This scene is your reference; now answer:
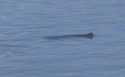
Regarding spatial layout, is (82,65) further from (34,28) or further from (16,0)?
(16,0)

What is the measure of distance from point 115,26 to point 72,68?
5487mm

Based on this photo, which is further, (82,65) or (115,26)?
(115,26)

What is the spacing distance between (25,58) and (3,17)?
6476 millimetres

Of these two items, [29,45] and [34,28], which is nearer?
[29,45]

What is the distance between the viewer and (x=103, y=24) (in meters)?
22.9

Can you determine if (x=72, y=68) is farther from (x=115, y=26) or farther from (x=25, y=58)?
(x=115, y=26)

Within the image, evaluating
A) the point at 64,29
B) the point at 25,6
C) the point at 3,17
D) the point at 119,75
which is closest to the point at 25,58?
the point at 119,75

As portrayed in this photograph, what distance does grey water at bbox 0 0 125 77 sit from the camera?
56.9ft

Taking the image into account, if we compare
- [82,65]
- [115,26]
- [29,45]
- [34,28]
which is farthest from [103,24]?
[82,65]

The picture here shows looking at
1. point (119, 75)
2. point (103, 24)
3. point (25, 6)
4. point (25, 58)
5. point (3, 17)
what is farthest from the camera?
point (25, 6)

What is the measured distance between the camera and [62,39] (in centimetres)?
2058

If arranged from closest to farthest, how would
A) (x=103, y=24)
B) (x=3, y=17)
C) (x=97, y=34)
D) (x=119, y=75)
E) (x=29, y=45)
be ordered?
(x=119, y=75) → (x=29, y=45) → (x=97, y=34) → (x=103, y=24) → (x=3, y=17)

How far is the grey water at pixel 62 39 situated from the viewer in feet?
56.9

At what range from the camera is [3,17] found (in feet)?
80.4
